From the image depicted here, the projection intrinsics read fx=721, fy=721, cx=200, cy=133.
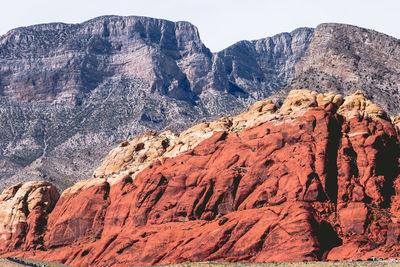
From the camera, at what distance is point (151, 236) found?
93.8 metres

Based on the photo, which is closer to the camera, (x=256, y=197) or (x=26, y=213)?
(x=256, y=197)

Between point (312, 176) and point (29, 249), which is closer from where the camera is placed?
point (312, 176)

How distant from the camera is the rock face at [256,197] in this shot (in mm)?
83312

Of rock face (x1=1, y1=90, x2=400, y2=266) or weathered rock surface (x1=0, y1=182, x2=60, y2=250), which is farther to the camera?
weathered rock surface (x1=0, y1=182, x2=60, y2=250)

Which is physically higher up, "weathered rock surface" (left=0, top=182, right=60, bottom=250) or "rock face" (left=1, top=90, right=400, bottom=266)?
"rock face" (left=1, top=90, right=400, bottom=266)

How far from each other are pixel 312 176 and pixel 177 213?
19.6 meters

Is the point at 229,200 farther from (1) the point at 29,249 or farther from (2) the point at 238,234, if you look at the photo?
(1) the point at 29,249

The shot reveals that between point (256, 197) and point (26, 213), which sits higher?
point (256, 197)

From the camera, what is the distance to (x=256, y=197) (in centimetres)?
9100

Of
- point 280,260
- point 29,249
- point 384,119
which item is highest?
point 384,119

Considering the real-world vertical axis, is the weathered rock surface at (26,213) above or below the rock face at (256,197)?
below

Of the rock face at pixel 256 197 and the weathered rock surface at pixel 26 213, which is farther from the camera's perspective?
the weathered rock surface at pixel 26 213

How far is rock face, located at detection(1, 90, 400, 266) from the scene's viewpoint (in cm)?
8331

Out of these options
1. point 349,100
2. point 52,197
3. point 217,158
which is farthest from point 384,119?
point 52,197
